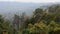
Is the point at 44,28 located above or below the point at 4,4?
above

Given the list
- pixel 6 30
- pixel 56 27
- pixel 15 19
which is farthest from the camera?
pixel 15 19

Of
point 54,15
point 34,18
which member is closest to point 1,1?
point 34,18

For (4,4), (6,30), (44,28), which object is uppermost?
(44,28)

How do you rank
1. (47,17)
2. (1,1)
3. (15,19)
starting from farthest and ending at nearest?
1. (1,1)
2. (15,19)
3. (47,17)

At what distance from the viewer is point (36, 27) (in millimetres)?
11438

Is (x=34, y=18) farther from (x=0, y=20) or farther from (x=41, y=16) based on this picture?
(x=0, y=20)

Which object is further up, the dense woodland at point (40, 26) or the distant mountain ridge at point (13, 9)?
the dense woodland at point (40, 26)

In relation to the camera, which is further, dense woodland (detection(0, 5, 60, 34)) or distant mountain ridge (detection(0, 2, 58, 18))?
distant mountain ridge (detection(0, 2, 58, 18))

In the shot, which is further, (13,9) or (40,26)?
(13,9)

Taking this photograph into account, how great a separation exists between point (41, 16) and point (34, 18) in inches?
23.6

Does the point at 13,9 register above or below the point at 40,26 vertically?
below

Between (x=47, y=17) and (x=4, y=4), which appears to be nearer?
(x=47, y=17)

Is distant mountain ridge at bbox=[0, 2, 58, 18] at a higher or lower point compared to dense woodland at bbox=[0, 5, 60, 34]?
lower

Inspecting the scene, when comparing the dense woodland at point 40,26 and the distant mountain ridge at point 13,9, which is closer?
the dense woodland at point 40,26
